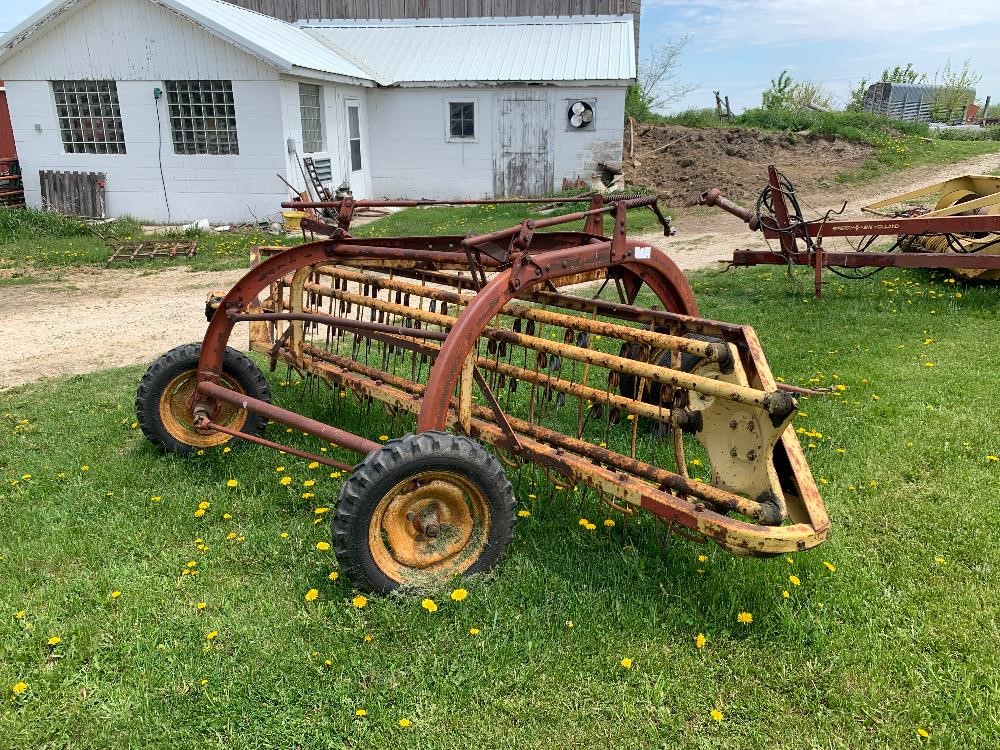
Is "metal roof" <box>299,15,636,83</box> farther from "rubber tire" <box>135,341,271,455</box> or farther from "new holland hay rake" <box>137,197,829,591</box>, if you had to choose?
"rubber tire" <box>135,341,271,455</box>

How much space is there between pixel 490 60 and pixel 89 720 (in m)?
18.6

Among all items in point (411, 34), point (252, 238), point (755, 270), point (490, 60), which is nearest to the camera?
point (755, 270)

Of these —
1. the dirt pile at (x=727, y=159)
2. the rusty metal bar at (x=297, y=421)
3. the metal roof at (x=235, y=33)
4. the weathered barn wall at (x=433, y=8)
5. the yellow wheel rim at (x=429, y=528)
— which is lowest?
the yellow wheel rim at (x=429, y=528)

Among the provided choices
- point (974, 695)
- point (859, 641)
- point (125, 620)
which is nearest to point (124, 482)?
point (125, 620)

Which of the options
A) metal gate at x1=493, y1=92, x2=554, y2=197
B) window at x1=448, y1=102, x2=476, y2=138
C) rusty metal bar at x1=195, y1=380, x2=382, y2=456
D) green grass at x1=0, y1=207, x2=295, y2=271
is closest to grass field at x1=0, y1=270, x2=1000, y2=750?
rusty metal bar at x1=195, y1=380, x2=382, y2=456

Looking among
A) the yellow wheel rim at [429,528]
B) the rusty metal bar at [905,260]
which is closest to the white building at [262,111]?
the rusty metal bar at [905,260]

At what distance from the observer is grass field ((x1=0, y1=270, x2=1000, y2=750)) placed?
2559mm

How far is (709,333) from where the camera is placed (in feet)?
12.2

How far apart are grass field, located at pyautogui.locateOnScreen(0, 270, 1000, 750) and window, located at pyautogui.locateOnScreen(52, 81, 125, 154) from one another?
1285 cm

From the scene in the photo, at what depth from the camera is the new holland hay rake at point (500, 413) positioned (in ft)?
9.73

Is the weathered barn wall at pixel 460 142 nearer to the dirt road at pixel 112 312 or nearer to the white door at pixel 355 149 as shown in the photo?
the white door at pixel 355 149

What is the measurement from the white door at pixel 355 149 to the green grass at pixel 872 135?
32.5 ft

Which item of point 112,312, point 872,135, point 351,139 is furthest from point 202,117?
point 872,135

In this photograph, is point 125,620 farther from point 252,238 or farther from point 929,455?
point 252,238
